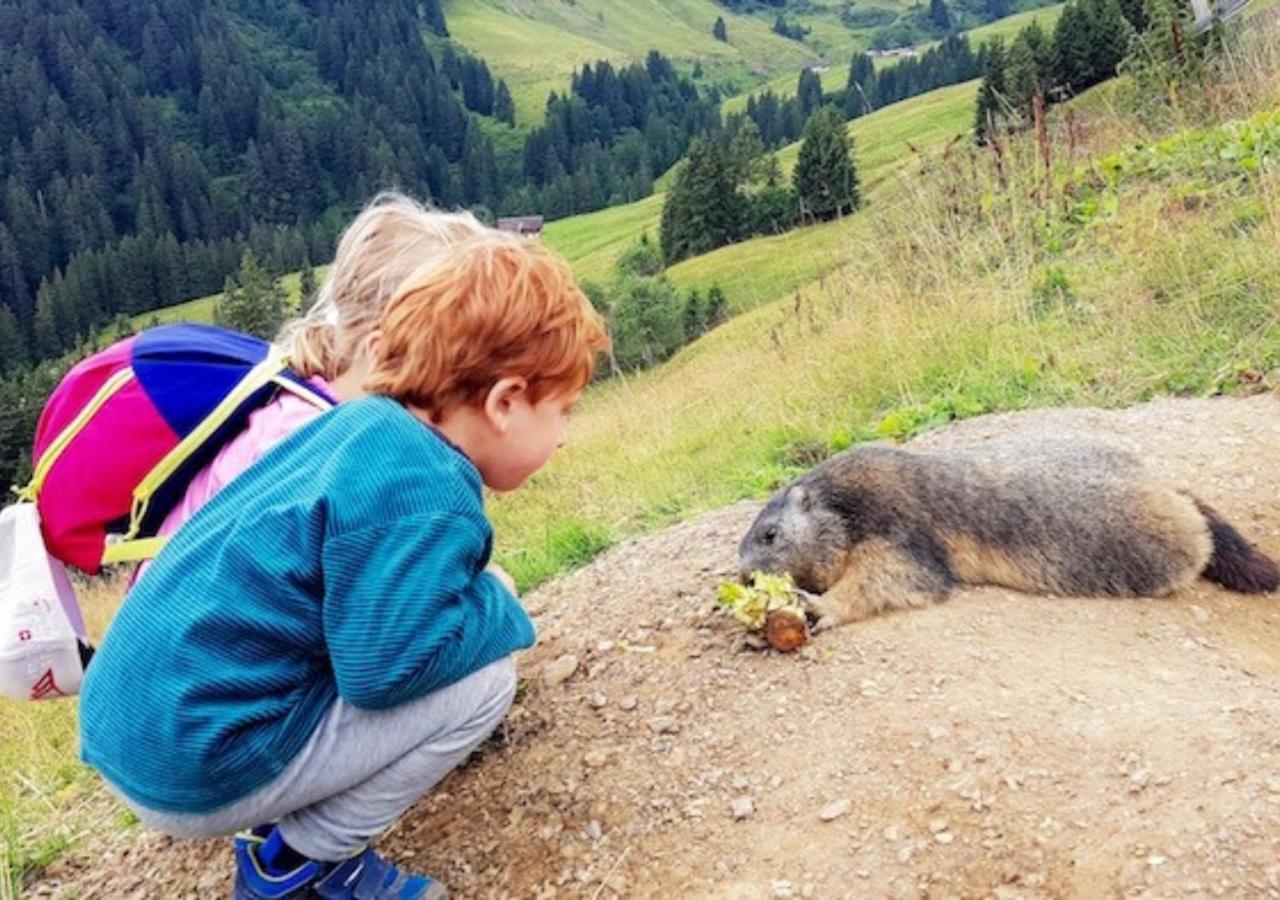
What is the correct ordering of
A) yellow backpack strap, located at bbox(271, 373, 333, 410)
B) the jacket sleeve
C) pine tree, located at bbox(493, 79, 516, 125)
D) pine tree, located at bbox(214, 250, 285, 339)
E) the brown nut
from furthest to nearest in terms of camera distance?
pine tree, located at bbox(493, 79, 516, 125) < pine tree, located at bbox(214, 250, 285, 339) < the brown nut < yellow backpack strap, located at bbox(271, 373, 333, 410) < the jacket sleeve

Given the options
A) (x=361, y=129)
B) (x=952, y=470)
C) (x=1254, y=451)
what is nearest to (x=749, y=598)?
(x=952, y=470)

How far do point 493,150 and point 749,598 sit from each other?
134571 mm

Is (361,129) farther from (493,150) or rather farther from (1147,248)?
(1147,248)

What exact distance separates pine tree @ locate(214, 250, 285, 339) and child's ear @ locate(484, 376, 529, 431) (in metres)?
59.6

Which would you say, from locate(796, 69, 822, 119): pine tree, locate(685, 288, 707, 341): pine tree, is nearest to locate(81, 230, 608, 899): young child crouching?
locate(685, 288, 707, 341): pine tree

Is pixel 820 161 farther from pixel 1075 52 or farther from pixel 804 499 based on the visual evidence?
pixel 804 499

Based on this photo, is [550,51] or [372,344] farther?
[550,51]

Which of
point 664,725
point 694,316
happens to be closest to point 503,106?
point 694,316

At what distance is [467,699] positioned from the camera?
2.81 metres

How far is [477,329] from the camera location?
266 cm

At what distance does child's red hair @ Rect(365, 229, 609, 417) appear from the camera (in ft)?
8.68

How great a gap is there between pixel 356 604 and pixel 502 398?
0.68 meters

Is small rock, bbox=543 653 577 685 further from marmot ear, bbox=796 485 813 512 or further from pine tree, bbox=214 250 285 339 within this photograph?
pine tree, bbox=214 250 285 339

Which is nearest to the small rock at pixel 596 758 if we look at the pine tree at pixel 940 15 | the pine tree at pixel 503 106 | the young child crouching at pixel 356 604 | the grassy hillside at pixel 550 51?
the young child crouching at pixel 356 604
